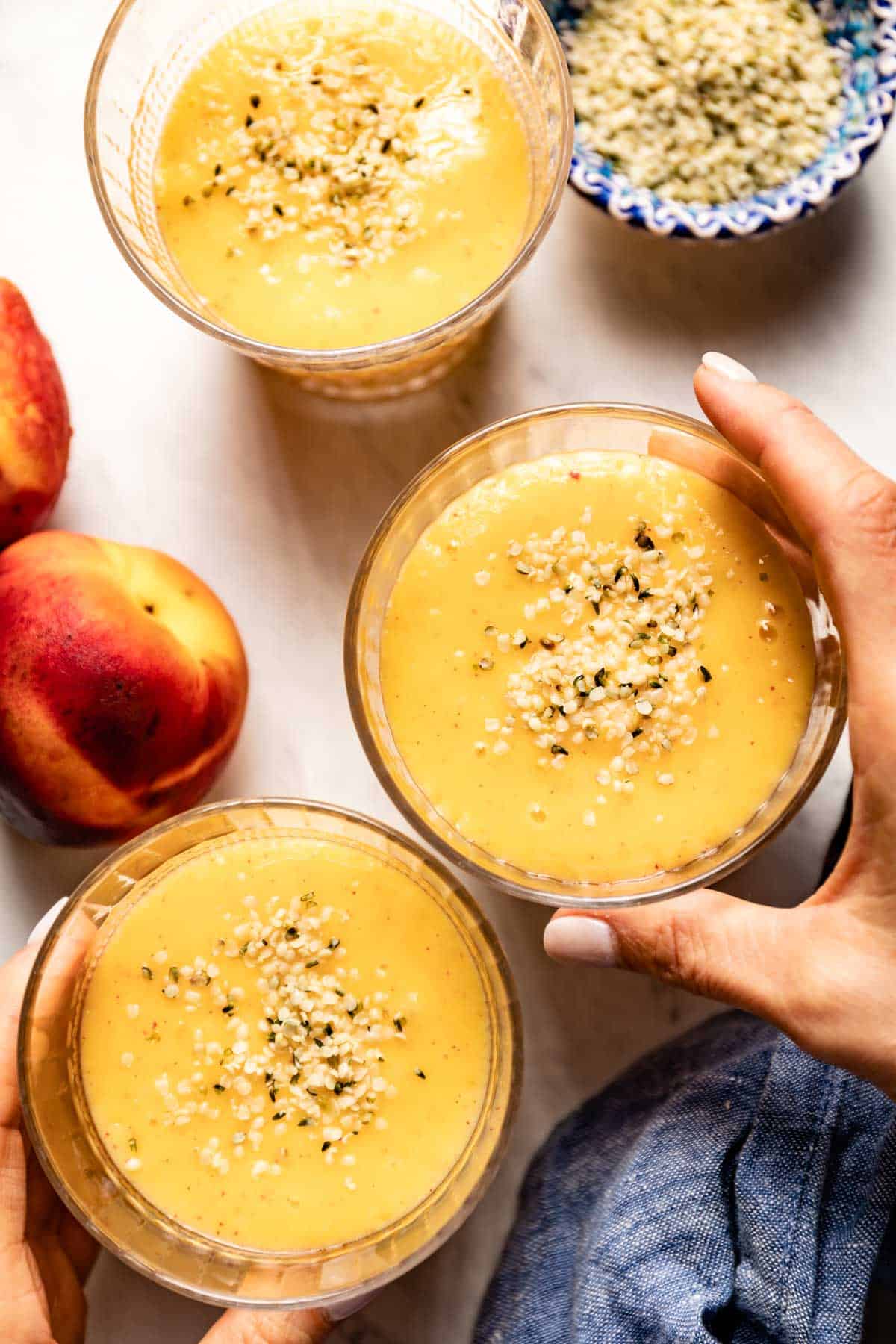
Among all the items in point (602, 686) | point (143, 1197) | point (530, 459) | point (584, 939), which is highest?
point (530, 459)

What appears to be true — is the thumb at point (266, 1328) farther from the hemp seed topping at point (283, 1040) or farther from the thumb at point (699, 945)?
the thumb at point (699, 945)

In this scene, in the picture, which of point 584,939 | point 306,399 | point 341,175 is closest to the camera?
point 584,939

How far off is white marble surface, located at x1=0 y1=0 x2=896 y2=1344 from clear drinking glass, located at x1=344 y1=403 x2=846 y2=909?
0.28m

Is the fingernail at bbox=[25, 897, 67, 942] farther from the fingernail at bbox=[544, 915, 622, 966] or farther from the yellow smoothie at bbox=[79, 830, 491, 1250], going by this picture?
the fingernail at bbox=[544, 915, 622, 966]

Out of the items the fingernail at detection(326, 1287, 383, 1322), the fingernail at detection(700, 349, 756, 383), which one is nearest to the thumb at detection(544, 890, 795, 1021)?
the fingernail at detection(326, 1287, 383, 1322)

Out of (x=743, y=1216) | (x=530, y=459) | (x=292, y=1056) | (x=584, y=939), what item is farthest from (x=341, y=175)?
(x=743, y=1216)

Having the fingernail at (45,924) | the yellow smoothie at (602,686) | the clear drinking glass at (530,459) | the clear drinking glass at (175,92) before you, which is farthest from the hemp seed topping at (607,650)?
the fingernail at (45,924)

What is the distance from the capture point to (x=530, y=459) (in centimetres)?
178

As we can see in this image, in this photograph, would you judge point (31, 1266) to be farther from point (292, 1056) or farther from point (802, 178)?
point (802, 178)

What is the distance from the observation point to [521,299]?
6.76ft

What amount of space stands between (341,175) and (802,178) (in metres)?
0.63

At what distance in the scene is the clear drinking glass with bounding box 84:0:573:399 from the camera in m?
1.78

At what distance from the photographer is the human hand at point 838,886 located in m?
1.55

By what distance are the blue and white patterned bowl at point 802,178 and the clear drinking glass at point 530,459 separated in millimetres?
307
